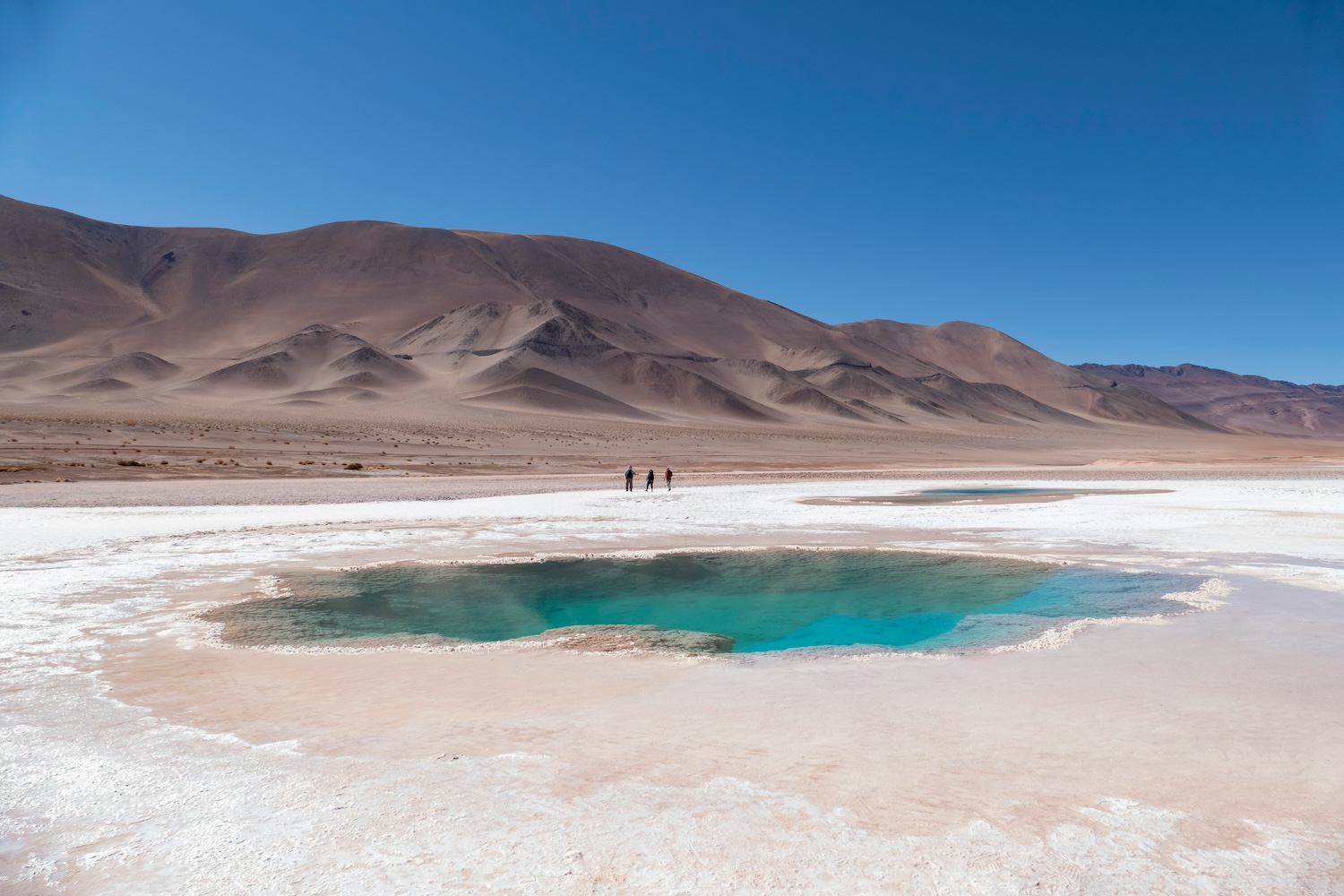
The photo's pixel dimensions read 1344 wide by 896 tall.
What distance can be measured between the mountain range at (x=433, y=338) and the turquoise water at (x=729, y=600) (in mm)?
67827

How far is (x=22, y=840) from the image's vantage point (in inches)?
172

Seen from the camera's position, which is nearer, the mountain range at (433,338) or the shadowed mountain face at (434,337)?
the mountain range at (433,338)

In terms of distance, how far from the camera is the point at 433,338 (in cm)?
13175

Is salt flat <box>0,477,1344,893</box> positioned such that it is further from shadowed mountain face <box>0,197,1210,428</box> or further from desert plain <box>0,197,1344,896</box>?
shadowed mountain face <box>0,197,1210,428</box>

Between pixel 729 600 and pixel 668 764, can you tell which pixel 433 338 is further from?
pixel 668 764

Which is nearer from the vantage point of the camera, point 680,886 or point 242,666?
point 680,886

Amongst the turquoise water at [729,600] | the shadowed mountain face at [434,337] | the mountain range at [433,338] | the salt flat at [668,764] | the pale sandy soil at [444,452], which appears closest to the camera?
the salt flat at [668,764]

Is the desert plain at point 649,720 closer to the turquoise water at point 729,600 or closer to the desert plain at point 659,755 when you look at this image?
the desert plain at point 659,755

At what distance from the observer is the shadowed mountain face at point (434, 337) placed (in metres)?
102

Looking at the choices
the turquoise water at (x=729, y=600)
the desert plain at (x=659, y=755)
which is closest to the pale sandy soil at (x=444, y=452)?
the turquoise water at (x=729, y=600)

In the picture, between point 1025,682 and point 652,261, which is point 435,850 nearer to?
→ point 1025,682

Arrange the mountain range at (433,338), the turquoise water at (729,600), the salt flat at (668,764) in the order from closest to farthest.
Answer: the salt flat at (668,764)
the turquoise water at (729,600)
the mountain range at (433,338)

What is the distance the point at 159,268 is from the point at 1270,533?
173161mm

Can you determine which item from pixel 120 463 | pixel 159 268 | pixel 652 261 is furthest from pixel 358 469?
pixel 652 261
